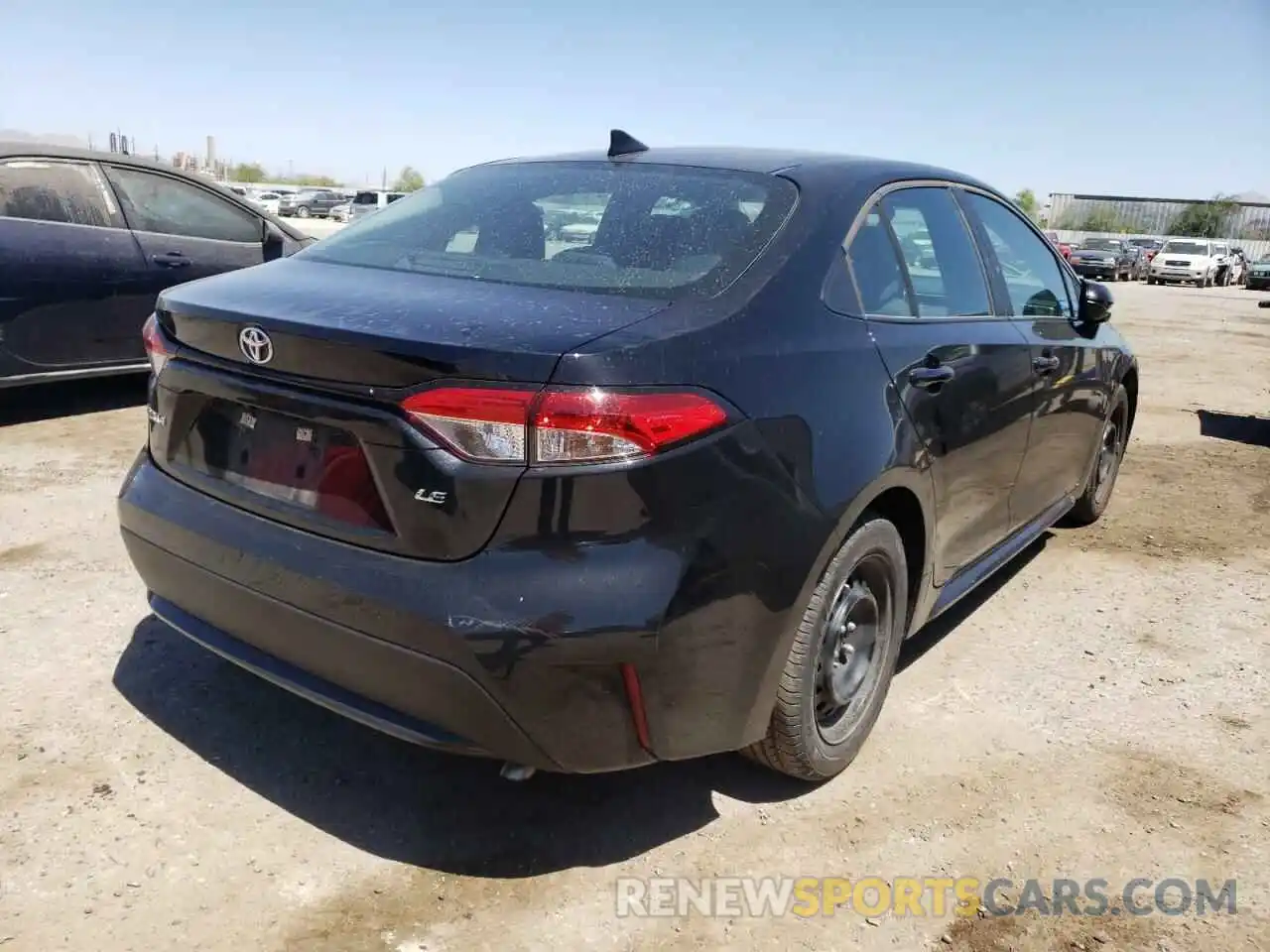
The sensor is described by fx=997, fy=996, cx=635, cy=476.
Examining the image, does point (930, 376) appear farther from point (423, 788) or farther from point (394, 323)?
point (423, 788)

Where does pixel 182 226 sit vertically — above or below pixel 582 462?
below

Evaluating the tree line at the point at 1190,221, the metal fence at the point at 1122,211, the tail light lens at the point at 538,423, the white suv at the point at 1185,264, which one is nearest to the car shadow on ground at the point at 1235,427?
the tail light lens at the point at 538,423

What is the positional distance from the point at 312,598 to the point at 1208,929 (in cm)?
220

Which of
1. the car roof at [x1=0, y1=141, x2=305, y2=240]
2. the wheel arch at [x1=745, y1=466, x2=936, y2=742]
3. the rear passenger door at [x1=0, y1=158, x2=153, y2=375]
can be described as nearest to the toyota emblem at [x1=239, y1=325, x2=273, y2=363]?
the wheel arch at [x1=745, y1=466, x2=936, y2=742]

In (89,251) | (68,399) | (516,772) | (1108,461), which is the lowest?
(68,399)

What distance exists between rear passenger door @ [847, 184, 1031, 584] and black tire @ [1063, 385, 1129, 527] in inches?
68.1

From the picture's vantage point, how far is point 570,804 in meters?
2.66

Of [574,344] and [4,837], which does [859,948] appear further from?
[4,837]

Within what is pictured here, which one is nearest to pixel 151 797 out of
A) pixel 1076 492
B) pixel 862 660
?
pixel 862 660

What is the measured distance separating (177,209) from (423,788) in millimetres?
5265

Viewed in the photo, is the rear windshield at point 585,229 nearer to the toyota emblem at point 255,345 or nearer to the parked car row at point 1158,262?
the toyota emblem at point 255,345

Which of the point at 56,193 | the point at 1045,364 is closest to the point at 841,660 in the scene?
the point at 1045,364

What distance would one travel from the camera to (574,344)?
2020mm

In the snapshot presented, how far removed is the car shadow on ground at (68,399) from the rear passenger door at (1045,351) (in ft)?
17.7
